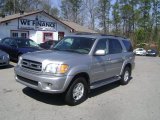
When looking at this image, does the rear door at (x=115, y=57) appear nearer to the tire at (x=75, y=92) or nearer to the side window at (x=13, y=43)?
the tire at (x=75, y=92)

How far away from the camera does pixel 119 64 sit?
29.9ft

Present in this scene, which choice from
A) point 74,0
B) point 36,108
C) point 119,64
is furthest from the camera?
point 74,0

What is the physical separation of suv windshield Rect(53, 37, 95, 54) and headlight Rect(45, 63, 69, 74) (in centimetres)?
125

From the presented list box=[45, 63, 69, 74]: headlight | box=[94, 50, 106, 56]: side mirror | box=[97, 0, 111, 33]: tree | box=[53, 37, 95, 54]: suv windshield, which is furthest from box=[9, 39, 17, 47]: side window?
box=[97, 0, 111, 33]: tree

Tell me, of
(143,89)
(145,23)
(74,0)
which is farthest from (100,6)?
(143,89)

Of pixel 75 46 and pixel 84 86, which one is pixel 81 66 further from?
pixel 75 46

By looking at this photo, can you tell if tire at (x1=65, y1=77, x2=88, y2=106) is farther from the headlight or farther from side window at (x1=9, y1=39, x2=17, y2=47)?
side window at (x1=9, y1=39, x2=17, y2=47)

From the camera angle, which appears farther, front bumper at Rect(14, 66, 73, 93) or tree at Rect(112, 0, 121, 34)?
A: tree at Rect(112, 0, 121, 34)

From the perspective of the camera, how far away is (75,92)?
6902mm

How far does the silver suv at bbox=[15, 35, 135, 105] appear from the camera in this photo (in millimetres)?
6363

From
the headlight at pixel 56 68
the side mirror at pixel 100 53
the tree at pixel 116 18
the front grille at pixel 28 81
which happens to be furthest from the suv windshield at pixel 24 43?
the tree at pixel 116 18

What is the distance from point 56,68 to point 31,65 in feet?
2.60

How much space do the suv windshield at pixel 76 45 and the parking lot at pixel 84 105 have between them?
1.45 meters

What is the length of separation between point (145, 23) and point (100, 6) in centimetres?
1217
